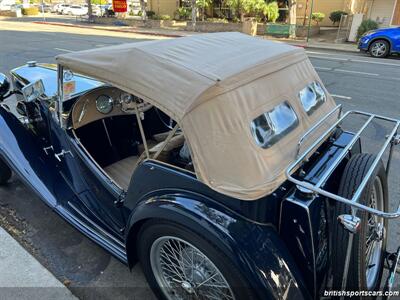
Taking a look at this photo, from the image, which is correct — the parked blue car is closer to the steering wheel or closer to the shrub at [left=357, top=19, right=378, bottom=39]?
the shrub at [left=357, top=19, right=378, bottom=39]

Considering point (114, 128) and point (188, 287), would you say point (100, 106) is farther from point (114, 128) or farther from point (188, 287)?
point (188, 287)

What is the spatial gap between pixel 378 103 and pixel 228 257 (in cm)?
643

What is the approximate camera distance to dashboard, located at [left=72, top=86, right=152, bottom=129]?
2.77 meters

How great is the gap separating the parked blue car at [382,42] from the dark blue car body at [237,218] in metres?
12.2

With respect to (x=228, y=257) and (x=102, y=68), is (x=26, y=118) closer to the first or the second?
(x=102, y=68)

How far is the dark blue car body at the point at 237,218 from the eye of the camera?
1.72m

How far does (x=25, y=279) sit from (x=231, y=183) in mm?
1809

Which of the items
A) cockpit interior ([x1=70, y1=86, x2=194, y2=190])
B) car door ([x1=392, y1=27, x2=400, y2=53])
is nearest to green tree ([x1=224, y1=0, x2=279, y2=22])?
car door ([x1=392, y1=27, x2=400, y2=53])

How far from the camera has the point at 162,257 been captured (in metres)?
2.19

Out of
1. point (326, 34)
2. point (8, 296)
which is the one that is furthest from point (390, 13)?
point (8, 296)

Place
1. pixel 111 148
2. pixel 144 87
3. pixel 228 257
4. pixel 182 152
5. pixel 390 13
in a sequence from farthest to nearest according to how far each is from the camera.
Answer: pixel 390 13, pixel 111 148, pixel 182 152, pixel 144 87, pixel 228 257

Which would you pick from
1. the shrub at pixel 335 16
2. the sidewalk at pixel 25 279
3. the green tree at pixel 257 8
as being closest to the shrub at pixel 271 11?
the green tree at pixel 257 8

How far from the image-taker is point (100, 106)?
297 cm

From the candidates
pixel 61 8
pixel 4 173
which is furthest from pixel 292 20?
pixel 61 8
